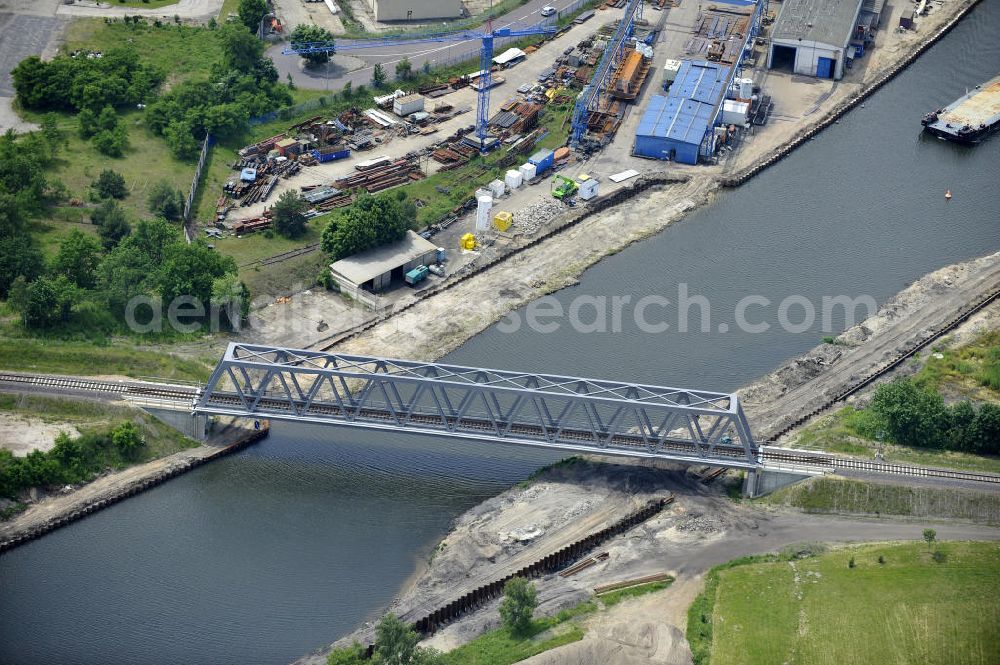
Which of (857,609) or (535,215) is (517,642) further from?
(535,215)

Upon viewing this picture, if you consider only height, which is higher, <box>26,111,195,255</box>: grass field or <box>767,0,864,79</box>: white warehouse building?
<box>767,0,864,79</box>: white warehouse building

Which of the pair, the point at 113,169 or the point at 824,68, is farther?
the point at 824,68

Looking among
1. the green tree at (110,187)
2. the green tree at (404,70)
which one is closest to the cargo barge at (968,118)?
the green tree at (404,70)

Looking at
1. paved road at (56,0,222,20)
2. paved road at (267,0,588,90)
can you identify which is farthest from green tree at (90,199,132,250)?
paved road at (56,0,222,20)

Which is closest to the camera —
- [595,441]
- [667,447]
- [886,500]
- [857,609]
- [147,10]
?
[857,609]

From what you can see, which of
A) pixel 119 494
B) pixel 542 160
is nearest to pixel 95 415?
pixel 119 494

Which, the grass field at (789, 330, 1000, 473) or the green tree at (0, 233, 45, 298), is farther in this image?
the green tree at (0, 233, 45, 298)

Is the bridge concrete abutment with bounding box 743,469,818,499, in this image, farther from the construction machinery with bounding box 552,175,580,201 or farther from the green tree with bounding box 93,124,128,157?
the green tree with bounding box 93,124,128,157

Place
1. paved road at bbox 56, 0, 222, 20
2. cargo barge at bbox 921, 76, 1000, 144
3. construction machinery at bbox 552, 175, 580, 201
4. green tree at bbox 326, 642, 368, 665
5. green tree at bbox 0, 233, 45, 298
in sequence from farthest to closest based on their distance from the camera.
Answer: paved road at bbox 56, 0, 222, 20
cargo barge at bbox 921, 76, 1000, 144
construction machinery at bbox 552, 175, 580, 201
green tree at bbox 0, 233, 45, 298
green tree at bbox 326, 642, 368, 665
